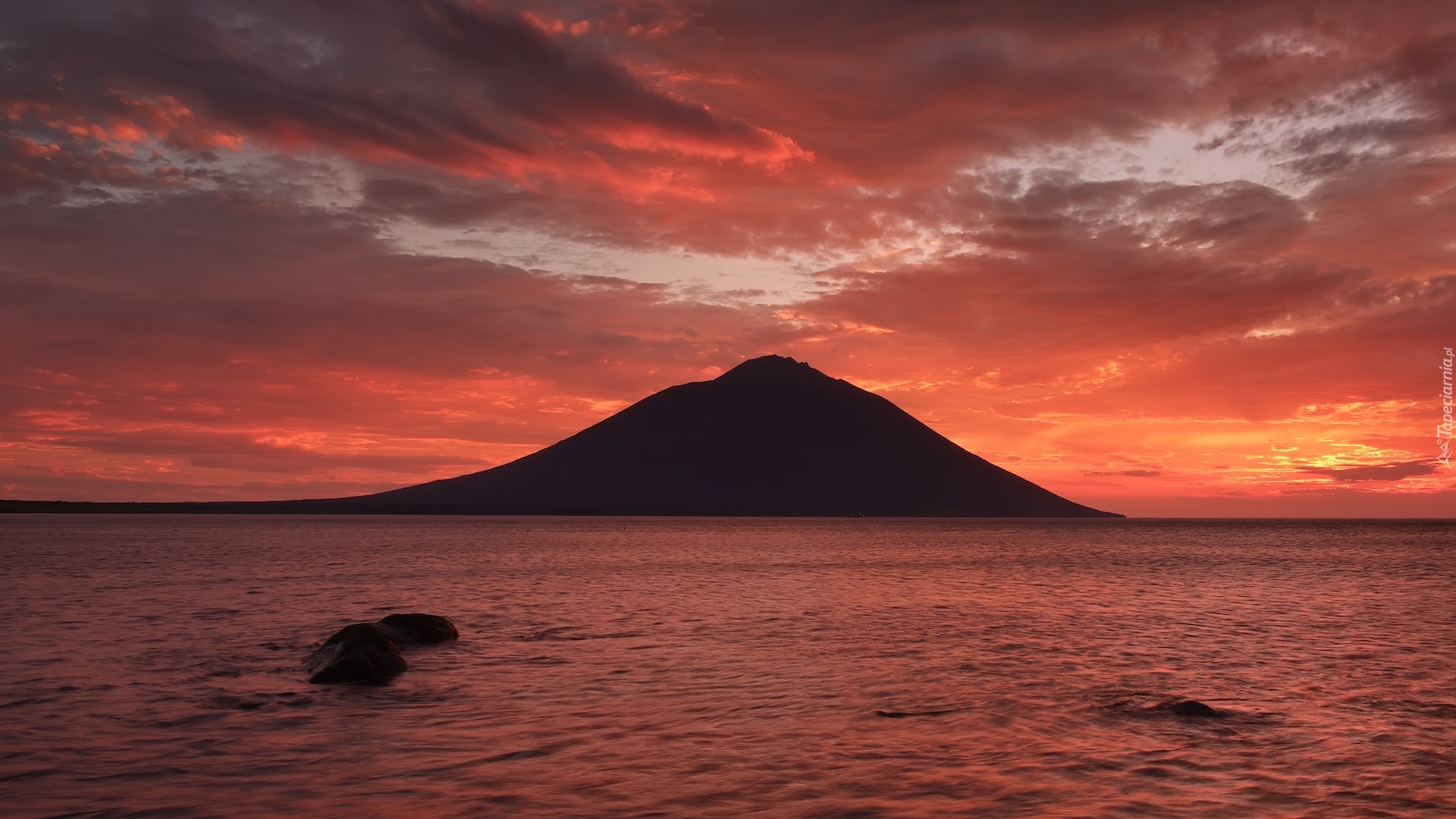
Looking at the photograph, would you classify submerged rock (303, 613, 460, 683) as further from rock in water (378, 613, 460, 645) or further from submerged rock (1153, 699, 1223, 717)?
submerged rock (1153, 699, 1223, 717)

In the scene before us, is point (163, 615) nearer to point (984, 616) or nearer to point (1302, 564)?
point (984, 616)

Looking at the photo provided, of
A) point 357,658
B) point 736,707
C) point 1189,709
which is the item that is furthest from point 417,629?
point 1189,709

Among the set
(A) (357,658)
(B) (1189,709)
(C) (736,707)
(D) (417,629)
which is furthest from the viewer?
(D) (417,629)

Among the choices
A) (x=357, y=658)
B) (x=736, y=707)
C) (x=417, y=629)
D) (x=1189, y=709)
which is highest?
(x=417, y=629)

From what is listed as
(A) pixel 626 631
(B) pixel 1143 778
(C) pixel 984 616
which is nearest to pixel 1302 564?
(C) pixel 984 616

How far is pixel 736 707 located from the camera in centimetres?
2006

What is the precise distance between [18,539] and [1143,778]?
136559mm

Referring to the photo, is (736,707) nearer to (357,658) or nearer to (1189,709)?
(1189,709)

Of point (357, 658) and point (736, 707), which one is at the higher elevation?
point (357, 658)

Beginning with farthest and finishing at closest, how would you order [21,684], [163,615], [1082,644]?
[163,615] → [1082,644] → [21,684]

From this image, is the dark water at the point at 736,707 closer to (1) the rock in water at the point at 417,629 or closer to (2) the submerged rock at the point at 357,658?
(2) the submerged rock at the point at 357,658

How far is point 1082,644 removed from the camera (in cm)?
2991

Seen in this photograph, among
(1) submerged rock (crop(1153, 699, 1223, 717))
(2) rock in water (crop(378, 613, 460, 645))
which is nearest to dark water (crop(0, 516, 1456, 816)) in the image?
(1) submerged rock (crop(1153, 699, 1223, 717))

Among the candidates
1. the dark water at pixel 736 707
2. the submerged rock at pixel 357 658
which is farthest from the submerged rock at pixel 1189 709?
the submerged rock at pixel 357 658
